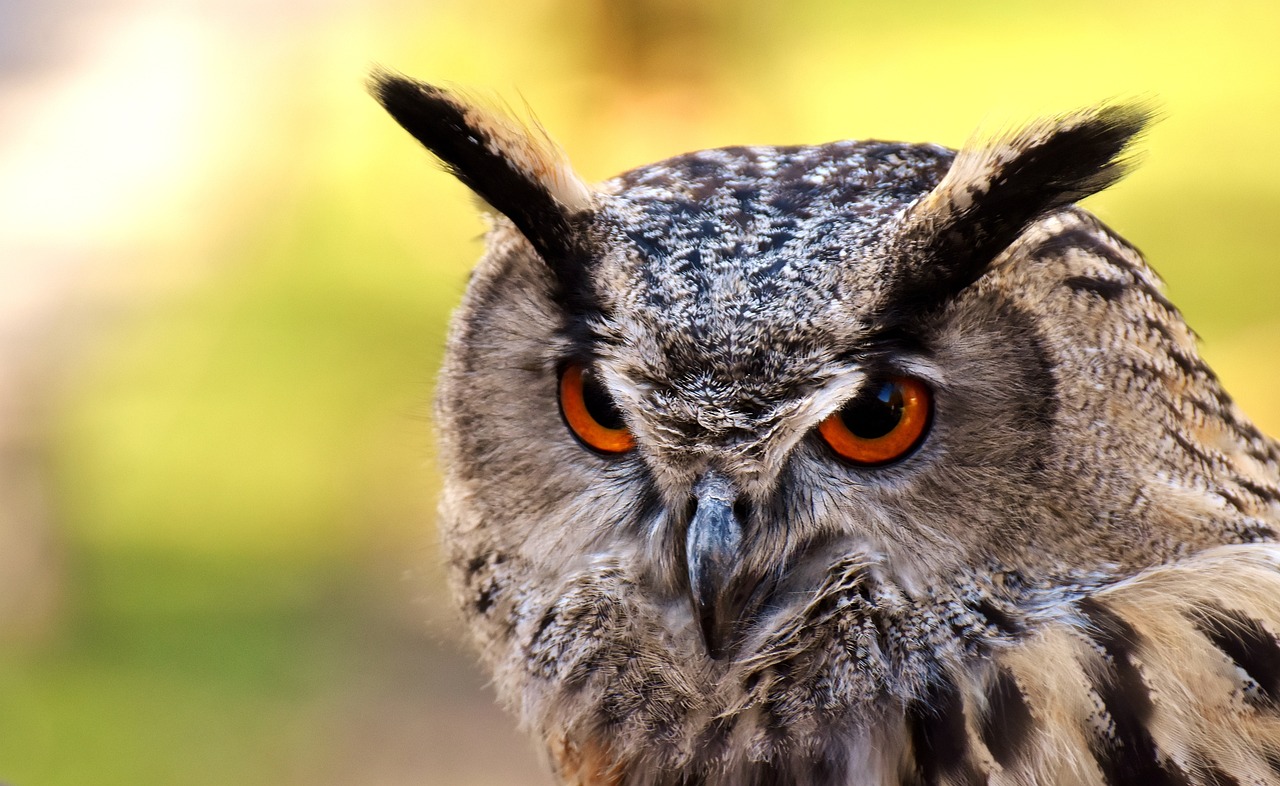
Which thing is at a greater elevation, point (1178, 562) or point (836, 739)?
point (1178, 562)

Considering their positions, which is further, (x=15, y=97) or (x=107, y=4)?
(x=107, y=4)

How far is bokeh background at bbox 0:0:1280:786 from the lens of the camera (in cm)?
347

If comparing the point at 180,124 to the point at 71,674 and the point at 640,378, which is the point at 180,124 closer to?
the point at 71,674

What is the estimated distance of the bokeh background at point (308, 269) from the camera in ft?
11.4

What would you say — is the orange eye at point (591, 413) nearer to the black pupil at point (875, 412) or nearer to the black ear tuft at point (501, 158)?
the black ear tuft at point (501, 158)

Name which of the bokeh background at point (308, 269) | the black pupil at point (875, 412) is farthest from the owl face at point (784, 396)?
the bokeh background at point (308, 269)

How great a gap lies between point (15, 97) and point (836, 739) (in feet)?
13.1

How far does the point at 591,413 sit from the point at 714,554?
235 millimetres

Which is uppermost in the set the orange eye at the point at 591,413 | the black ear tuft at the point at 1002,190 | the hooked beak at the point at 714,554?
the black ear tuft at the point at 1002,190

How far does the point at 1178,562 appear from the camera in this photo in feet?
3.84

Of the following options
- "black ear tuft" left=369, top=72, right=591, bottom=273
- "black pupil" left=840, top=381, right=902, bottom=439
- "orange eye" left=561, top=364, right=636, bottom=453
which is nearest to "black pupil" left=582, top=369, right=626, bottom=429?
"orange eye" left=561, top=364, right=636, bottom=453

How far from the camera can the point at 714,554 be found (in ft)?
3.60

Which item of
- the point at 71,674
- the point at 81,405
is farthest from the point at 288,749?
the point at 81,405

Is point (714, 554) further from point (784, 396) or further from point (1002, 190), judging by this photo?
point (1002, 190)
